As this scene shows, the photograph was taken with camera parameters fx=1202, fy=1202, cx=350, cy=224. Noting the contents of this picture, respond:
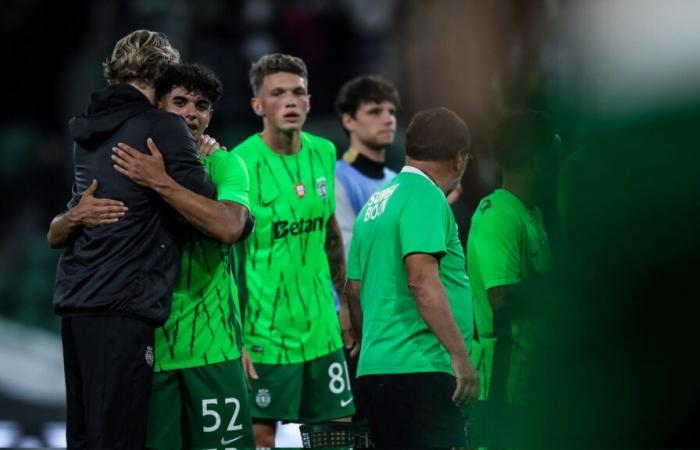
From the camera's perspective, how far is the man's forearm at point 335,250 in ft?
16.8

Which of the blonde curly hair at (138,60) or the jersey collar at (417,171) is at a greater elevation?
the blonde curly hair at (138,60)

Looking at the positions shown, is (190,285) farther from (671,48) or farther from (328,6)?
(328,6)

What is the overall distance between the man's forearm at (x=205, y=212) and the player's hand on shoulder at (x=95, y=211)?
132mm

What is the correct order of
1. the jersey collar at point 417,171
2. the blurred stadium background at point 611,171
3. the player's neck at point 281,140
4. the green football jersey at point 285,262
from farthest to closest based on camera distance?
the player's neck at point 281,140
the green football jersey at point 285,262
the jersey collar at point 417,171
the blurred stadium background at point 611,171

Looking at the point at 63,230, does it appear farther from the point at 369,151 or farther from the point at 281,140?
the point at 369,151

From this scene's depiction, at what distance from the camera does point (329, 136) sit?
8.72 m

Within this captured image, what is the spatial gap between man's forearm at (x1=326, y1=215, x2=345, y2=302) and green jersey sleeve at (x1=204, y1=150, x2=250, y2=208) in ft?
4.48

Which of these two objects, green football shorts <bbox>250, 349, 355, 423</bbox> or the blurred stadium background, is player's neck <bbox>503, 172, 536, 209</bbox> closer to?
the blurred stadium background

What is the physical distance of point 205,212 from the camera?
3406 mm

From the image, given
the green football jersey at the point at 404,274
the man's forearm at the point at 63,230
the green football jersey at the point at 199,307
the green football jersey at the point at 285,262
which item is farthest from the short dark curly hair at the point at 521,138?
Answer: the green football jersey at the point at 285,262

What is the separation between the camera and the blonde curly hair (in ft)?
11.6

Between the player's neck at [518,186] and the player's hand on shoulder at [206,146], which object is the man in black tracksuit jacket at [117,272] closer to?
the player's hand on shoulder at [206,146]

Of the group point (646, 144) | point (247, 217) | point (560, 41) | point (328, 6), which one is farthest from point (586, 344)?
point (328, 6)

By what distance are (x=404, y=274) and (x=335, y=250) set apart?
1621 mm
